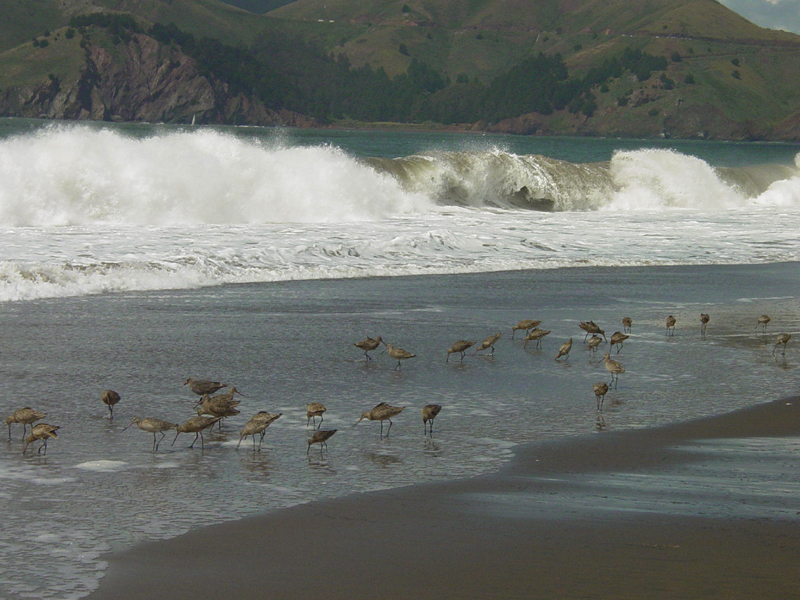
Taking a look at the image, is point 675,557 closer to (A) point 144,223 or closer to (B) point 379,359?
(B) point 379,359

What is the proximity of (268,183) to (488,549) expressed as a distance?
2549 cm

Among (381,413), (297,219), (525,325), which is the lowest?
(381,413)

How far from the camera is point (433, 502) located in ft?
20.1

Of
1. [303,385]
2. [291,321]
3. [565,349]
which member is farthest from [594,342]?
[291,321]

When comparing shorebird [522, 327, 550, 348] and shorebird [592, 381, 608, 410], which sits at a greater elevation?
shorebird [522, 327, 550, 348]

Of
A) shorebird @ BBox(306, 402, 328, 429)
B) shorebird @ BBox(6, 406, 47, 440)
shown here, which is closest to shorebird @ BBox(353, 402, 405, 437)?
shorebird @ BBox(306, 402, 328, 429)

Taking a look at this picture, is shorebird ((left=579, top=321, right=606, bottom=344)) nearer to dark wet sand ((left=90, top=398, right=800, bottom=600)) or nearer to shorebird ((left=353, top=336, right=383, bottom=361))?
shorebird ((left=353, top=336, right=383, bottom=361))

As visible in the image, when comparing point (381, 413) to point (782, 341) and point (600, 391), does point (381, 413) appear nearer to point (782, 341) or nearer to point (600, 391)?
point (600, 391)

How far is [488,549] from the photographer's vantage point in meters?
5.30

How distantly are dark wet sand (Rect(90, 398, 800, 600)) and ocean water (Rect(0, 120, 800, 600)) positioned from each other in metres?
0.30

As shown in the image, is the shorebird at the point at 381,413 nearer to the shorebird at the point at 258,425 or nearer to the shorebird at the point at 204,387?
the shorebird at the point at 258,425

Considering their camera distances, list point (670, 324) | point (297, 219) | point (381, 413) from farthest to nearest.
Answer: point (297, 219), point (670, 324), point (381, 413)

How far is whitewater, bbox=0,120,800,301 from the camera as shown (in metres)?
18.3

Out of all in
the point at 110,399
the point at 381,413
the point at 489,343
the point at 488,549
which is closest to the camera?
the point at 488,549
